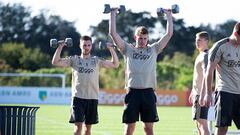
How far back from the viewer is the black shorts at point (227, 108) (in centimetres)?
1162

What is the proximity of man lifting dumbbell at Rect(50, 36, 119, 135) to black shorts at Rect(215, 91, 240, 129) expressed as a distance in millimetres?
2829

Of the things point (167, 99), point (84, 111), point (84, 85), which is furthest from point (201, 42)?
point (167, 99)

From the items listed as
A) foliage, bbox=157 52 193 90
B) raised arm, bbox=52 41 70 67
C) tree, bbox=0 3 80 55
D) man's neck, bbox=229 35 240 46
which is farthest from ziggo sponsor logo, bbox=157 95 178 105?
tree, bbox=0 3 80 55

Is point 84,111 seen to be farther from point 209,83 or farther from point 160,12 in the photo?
point 209,83

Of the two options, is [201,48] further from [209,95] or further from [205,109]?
[209,95]

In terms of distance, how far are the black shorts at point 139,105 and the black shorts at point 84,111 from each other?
3.63ft

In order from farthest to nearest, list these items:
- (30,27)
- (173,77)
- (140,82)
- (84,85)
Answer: (30,27) → (173,77) → (84,85) → (140,82)

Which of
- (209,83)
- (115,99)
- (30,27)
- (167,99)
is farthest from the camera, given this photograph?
(30,27)

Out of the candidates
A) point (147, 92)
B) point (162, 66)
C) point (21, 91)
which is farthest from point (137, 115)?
point (162, 66)

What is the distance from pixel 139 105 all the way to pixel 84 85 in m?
1.35

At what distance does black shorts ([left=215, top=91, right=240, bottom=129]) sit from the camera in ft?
38.1

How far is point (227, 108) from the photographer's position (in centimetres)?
1165

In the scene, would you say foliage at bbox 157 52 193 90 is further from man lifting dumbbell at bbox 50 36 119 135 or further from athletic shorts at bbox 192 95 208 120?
man lifting dumbbell at bbox 50 36 119 135

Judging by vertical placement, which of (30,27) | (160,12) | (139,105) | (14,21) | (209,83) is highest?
(14,21)
